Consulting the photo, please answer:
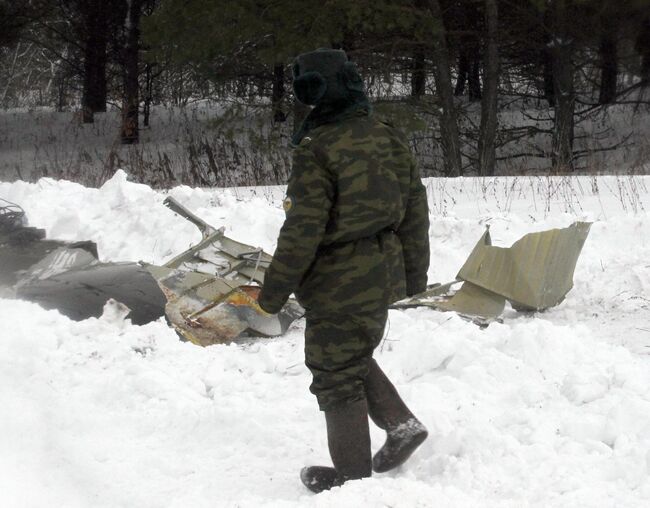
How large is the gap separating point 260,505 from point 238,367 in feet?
5.22

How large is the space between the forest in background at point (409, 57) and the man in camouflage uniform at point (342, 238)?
29.6 ft

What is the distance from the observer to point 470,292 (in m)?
5.47

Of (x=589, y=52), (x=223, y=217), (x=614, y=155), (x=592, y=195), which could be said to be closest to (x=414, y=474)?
(x=223, y=217)

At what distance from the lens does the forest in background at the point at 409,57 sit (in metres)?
12.4

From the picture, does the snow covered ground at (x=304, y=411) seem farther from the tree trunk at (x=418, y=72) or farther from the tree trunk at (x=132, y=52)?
the tree trunk at (x=132, y=52)

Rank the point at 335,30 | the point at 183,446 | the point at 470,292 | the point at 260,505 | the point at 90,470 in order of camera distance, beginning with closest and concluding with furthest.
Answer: the point at 260,505 → the point at 90,470 → the point at 183,446 → the point at 470,292 → the point at 335,30

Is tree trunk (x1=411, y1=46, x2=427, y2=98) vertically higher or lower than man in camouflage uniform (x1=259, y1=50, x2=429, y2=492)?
higher

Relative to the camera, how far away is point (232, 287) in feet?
17.1

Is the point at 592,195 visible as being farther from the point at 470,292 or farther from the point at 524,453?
the point at 524,453

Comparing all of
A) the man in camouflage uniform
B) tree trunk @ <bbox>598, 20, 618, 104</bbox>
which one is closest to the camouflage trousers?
the man in camouflage uniform

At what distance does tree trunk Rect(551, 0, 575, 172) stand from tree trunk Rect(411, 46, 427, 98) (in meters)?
2.28

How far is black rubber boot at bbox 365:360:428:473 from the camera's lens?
3.10 metres

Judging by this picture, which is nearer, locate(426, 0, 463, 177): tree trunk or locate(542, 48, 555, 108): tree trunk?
locate(426, 0, 463, 177): tree trunk

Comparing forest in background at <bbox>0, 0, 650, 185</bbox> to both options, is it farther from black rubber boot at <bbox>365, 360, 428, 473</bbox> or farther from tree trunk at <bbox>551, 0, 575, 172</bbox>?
black rubber boot at <bbox>365, 360, 428, 473</bbox>
